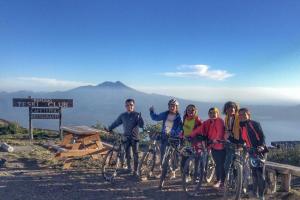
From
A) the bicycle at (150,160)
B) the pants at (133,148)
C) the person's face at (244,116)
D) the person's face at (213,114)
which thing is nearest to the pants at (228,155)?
the person's face at (244,116)

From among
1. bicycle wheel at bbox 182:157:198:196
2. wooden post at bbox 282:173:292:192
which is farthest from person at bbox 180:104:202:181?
wooden post at bbox 282:173:292:192

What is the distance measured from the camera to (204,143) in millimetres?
7660

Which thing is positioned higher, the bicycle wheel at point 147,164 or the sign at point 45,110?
the sign at point 45,110

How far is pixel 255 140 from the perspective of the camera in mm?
6688

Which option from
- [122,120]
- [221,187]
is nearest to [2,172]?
[122,120]

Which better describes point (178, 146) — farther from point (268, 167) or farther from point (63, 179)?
point (63, 179)

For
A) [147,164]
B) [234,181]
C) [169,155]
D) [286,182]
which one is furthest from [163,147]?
[286,182]

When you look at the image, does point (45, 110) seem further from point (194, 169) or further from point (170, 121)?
point (194, 169)

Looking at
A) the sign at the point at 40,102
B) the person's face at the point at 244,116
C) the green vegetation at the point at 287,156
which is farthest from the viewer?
the sign at the point at 40,102

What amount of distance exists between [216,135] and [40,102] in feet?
34.3

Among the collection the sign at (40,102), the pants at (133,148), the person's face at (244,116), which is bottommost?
the pants at (133,148)

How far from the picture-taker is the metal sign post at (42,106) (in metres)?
16.1

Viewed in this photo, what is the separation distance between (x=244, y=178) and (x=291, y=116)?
117m

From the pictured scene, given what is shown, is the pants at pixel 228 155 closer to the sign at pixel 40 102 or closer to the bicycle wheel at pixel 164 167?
the bicycle wheel at pixel 164 167
